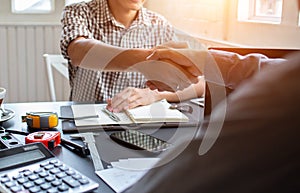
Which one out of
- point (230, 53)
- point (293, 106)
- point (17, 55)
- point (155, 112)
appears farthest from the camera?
point (17, 55)

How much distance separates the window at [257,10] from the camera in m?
1.99

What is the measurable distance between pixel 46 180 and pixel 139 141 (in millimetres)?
332

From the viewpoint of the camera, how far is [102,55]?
1516mm

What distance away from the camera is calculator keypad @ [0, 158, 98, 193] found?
790mm

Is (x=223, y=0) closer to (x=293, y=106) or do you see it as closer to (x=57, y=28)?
(x=57, y=28)

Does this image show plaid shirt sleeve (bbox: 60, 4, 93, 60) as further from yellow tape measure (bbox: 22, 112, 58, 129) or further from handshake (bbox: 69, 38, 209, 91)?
yellow tape measure (bbox: 22, 112, 58, 129)

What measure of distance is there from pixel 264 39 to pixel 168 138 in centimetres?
95

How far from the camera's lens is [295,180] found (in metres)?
0.35

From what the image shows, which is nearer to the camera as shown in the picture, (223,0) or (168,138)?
(168,138)

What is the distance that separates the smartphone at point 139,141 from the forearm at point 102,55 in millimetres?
283

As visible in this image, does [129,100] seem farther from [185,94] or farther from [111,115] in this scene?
[185,94]

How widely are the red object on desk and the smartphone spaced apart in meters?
0.15

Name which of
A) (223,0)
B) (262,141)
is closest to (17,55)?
(223,0)

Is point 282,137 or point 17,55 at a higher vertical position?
point 282,137
